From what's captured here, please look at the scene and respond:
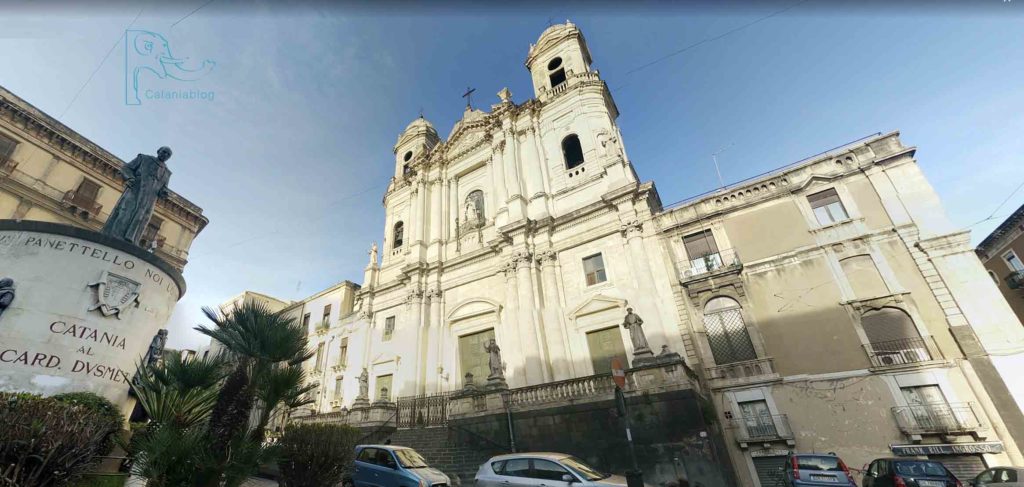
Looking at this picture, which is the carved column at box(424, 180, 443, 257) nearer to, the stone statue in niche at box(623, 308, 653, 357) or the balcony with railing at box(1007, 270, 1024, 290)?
the stone statue in niche at box(623, 308, 653, 357)

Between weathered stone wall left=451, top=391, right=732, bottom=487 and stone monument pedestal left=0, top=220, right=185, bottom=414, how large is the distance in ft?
30.1

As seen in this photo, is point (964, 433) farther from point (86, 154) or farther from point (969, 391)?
point (86, 154)

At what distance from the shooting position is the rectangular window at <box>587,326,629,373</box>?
15875 mm

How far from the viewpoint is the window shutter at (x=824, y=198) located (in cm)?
1498

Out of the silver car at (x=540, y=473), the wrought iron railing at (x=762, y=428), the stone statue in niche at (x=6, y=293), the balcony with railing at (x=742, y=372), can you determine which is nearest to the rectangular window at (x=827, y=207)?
the balcony with railing at (x=742, y=372)

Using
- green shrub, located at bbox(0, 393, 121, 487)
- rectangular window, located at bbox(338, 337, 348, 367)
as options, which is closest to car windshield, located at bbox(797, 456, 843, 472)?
green shrub, located at bbox(0, 393, 121, 487)

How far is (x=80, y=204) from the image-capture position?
20.5 meters

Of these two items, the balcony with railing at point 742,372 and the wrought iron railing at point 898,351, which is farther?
the balcony with railing at point 742,372

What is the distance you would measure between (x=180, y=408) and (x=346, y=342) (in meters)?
19.2

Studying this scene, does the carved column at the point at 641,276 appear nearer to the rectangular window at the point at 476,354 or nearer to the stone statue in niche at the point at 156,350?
the rectangular window at the point at 476,354

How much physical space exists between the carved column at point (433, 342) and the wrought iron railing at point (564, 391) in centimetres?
716

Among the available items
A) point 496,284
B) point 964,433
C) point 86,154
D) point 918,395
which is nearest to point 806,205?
point 918,395

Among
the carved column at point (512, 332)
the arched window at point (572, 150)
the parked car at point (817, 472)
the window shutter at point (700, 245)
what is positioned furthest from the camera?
the arched window at point (572, 150)

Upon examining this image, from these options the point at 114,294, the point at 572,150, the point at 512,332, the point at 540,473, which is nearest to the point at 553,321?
the point at 512,332
